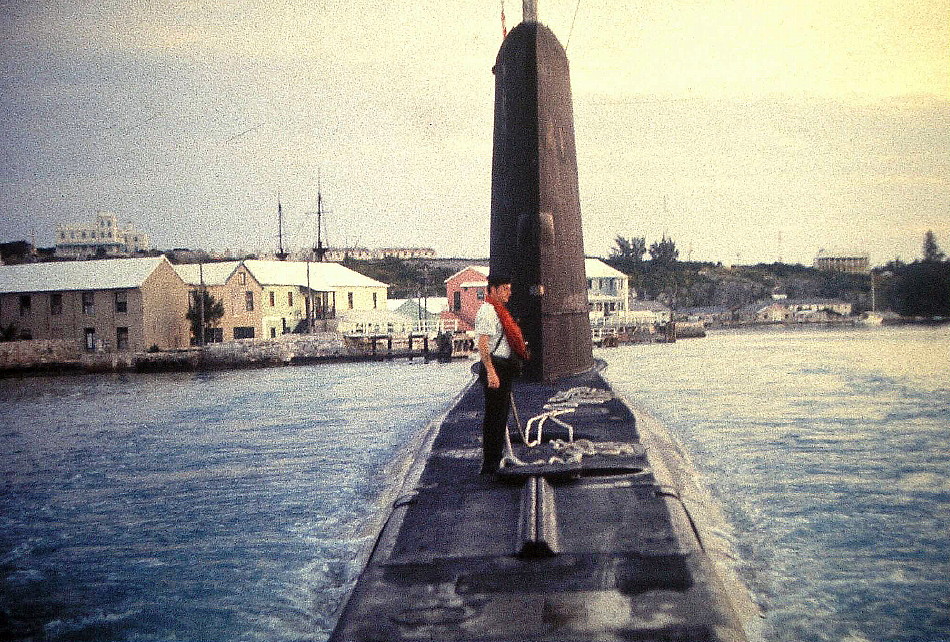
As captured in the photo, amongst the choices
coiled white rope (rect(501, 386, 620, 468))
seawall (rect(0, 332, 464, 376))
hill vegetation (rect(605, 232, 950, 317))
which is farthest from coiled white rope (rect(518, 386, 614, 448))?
hill vegetation (rect(605, 232, 950, 317))

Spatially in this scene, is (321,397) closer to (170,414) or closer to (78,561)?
(170,414)

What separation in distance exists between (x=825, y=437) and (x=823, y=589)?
27.9 ft

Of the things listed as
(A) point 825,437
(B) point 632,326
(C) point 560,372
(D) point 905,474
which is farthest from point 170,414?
(B) point 632,326

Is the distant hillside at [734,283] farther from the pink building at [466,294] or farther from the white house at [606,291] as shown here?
the pink building at [466,294]

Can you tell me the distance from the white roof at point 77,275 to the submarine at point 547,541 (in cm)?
2411

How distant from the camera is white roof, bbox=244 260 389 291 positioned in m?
44.7

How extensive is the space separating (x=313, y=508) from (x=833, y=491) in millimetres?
5341

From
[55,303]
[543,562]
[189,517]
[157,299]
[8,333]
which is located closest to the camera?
[543,562]

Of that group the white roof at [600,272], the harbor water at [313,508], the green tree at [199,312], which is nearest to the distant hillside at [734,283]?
the white roof at [600,272]

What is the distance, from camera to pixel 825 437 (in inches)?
531

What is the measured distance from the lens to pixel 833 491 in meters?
9.07

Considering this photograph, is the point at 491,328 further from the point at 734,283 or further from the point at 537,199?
the point at 734,283

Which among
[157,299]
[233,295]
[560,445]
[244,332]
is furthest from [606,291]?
[560,445]

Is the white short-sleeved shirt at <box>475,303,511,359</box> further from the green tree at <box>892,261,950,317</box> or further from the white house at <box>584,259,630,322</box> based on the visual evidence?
the white house at <box>584,259,630,322</box>
